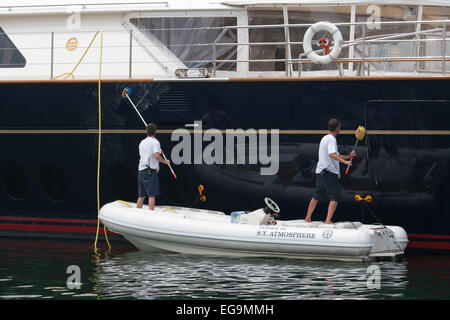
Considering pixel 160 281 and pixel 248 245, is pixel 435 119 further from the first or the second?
pixel 160 281

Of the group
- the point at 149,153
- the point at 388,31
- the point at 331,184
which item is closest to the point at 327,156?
the point at 331,184

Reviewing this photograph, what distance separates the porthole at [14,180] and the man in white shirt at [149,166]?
2.50 metres

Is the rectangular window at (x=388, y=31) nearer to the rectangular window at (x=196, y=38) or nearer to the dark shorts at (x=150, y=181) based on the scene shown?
the rectangular window at (x=196, y=38)

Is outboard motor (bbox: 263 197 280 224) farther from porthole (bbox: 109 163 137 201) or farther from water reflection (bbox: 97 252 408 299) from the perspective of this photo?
porthole (bbox: 109 163 137 201)

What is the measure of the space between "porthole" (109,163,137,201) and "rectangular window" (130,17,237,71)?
6.56ft

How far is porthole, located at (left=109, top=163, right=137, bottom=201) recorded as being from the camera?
14078mm

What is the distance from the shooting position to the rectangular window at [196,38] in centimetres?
1398

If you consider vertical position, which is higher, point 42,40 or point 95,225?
point 42,40

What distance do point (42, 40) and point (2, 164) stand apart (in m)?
2.25

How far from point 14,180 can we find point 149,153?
9.64ft
